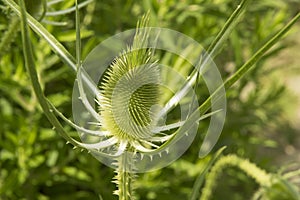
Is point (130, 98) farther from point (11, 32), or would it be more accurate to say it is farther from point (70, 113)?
point (70, 113)

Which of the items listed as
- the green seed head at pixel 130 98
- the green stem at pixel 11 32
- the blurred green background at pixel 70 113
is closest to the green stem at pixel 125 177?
the green seed head at pixel 130 98

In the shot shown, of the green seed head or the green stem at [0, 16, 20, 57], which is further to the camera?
the green stem at [0, 16, 20, 57]

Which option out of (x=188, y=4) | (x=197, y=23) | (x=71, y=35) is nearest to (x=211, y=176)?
(x=71, y=35)

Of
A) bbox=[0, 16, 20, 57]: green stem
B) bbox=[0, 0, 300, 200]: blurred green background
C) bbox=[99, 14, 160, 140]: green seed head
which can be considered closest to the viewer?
bbox=[99, 14, 160, 140]: green seed head

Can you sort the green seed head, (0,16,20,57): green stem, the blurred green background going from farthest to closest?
1. the blurred green background
2. (0,16,20,57): green stem
3. the green seed head

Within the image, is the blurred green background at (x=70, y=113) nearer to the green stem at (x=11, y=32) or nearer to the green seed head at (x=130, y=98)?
the green stem at (x=11, y=32)

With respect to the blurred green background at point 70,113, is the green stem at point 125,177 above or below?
below

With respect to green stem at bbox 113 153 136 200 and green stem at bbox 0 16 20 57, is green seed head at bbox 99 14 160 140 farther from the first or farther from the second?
green stem at bbox 0 16 20 57

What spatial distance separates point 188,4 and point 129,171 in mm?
839

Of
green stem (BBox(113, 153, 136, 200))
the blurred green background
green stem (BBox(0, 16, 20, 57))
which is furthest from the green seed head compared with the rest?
the blurred green background

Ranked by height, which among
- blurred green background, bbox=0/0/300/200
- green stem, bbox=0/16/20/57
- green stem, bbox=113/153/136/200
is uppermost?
blurred green background, bbox=0/0/300/200

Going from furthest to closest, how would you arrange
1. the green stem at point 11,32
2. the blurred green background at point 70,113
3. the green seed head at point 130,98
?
1. the blurred green background at point 70,113
2. the green stem at point 11,32
3. the green seed head at point 130,98

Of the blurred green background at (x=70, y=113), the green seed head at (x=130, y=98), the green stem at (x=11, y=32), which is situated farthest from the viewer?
the blurred green background at (x=70, y=113)

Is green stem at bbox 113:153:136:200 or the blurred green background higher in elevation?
the blurred green background
